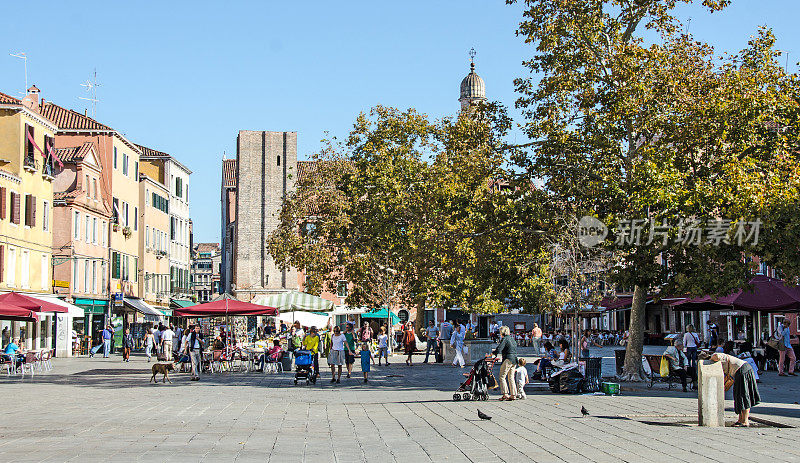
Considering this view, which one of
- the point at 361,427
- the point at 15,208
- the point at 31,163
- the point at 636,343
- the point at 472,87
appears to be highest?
the point at 472,87

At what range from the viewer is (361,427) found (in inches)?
584

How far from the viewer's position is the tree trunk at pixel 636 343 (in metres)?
25.9

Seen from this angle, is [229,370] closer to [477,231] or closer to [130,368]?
[130,368]

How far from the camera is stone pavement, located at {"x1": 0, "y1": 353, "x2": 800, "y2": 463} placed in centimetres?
1154

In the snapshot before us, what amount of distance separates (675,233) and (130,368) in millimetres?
21629

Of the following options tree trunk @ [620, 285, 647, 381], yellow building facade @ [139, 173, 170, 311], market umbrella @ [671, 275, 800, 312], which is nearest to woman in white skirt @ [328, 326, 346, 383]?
tree trunk @ [620, 285, 647, 381]

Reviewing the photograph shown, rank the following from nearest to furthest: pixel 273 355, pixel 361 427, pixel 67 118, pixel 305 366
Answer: pixel 361 427, pixel 305 366, pixel 273 355, pixel 67 118

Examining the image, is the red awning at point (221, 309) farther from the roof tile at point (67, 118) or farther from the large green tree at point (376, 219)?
the roof tile at point (67, 118)

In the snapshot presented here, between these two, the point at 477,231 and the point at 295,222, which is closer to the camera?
the point at 477,231

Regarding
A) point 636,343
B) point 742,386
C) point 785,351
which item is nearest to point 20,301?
point 636,343

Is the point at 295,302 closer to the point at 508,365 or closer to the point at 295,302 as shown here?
the point at 295,302

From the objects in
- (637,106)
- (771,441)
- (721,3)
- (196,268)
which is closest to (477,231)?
(637,106)

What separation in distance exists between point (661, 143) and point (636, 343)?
5.22 m

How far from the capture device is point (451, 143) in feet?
89.1
